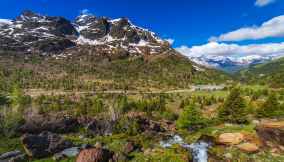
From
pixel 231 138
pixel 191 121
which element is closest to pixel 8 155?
pixel 231 138

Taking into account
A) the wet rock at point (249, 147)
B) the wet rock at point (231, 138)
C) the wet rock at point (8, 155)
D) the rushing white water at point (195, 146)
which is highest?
the wet rock at point (231, 138)

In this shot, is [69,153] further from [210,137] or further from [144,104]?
[144,104]

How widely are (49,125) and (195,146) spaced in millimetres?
47904

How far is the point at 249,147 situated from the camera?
1886 inches

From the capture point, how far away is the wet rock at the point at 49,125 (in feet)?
241

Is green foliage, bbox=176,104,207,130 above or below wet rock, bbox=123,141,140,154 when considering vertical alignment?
above

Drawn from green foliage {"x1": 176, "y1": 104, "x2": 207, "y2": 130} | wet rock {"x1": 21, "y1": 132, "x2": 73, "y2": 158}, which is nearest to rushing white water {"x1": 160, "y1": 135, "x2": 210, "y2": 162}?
green foliage {"x1": 176, "y1": 104, "x2": 207, "y2": 130}

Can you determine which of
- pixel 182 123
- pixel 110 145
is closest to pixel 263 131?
pixel 182 123

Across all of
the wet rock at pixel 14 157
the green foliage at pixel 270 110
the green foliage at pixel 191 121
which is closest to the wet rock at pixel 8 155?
the wet rock at pixel 14 157

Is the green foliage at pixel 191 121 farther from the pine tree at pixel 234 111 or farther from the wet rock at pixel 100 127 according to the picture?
the wet rock at pixel 100 127

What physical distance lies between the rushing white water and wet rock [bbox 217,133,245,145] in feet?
11.0

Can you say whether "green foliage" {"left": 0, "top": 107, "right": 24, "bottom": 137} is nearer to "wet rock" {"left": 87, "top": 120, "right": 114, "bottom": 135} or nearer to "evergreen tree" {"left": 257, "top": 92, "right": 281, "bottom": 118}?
"wet rock" {"left": 87, "top": 120, "right": 114, "bottom": 135}

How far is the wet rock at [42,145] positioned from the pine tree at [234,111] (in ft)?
158

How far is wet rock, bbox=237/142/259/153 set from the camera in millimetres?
47312
